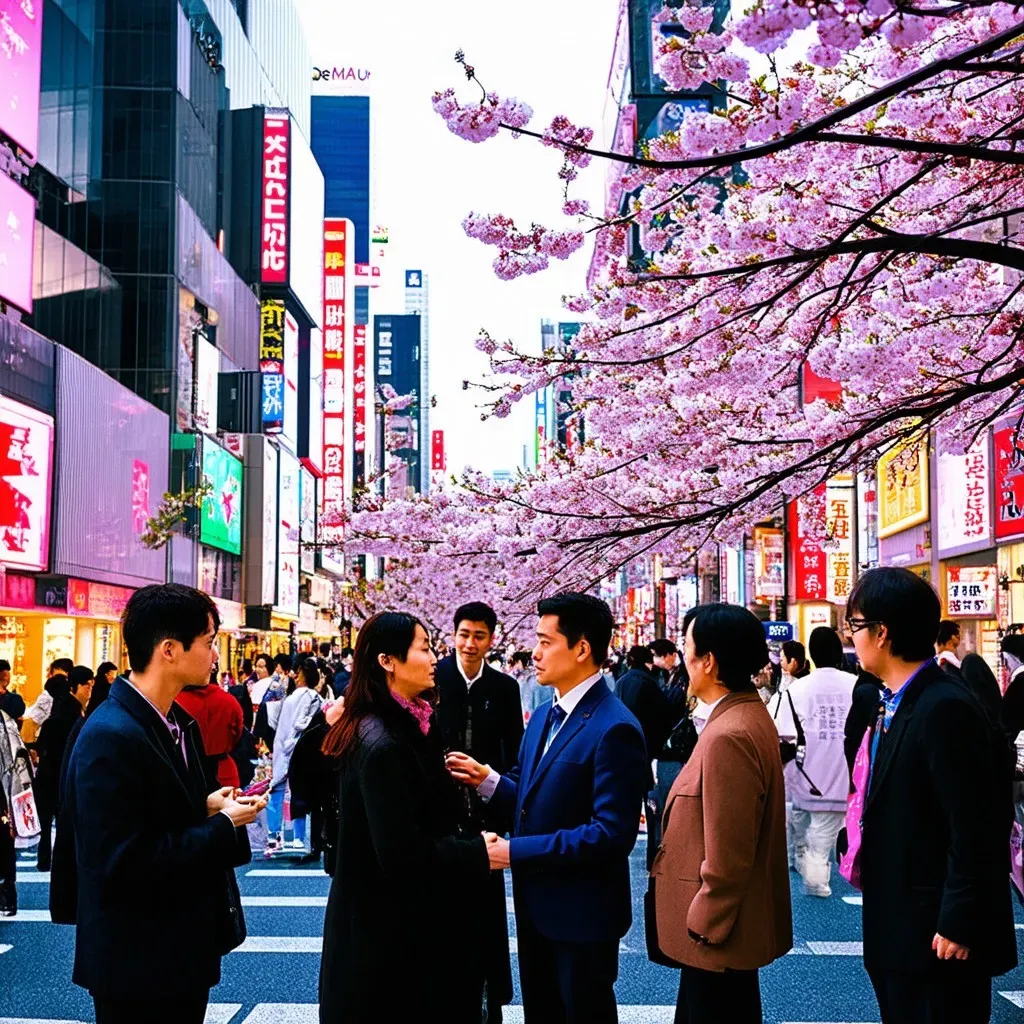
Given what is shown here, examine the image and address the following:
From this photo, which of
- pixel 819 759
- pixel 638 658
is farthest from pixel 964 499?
pixel 819 759

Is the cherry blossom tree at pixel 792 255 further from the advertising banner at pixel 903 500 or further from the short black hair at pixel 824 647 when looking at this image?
the advertising banner at pixel 903 500

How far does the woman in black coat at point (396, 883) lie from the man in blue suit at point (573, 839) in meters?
0.19

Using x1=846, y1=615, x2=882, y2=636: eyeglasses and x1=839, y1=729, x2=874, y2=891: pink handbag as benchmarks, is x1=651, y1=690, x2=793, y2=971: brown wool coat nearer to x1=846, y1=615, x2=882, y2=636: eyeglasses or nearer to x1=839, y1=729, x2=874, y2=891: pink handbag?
x1=839, y1=729, x2=874, y2=891: pink handbag

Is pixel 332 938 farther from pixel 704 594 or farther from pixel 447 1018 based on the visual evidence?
pixel 704 594

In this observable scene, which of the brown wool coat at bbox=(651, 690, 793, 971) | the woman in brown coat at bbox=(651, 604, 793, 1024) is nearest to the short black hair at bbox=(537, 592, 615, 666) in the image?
the woman in brown coat at bbox=(651, 604, 793, 1024)

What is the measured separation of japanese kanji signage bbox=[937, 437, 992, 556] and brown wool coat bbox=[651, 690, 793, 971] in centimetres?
1560

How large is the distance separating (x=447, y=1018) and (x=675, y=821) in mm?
970

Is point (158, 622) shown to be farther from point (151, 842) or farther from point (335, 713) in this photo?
point (335, 713)

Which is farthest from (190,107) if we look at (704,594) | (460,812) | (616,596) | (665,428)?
(616,596)

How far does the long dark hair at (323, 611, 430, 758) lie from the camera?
374 cm

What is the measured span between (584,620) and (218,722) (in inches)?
232

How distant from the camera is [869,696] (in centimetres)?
741

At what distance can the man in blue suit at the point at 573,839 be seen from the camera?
3.87m

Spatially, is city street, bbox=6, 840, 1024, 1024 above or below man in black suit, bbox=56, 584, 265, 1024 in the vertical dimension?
below
